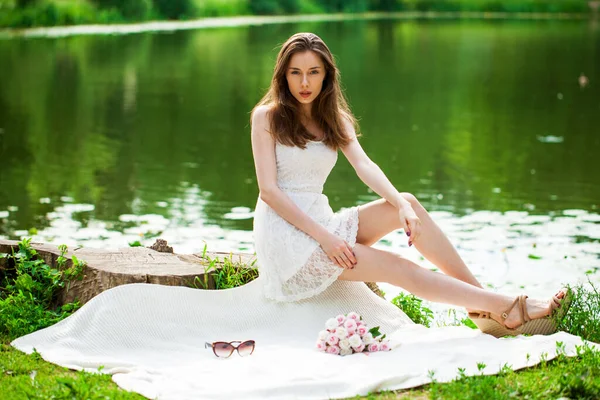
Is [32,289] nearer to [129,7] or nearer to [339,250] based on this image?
[339,250]

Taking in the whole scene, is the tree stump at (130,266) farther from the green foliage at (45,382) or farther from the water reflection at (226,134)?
the water reflection at (226,134)

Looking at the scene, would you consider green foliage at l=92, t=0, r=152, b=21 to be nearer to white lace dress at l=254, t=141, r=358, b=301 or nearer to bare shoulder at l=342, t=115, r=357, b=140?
bare shoulder at l=342, t=115, r=357, b=140

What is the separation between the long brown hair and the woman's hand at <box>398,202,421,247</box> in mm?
581

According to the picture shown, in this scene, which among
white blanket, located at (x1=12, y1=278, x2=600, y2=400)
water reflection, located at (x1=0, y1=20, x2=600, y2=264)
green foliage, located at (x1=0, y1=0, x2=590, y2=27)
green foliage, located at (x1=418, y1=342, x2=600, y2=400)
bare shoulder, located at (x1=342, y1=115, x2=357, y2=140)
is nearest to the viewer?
green foliage, located at (x1=418, y1=342, x2=600, y2=400)

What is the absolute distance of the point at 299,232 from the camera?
468cm

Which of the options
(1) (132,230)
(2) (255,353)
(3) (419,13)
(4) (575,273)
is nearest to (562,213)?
(4) (575,273)

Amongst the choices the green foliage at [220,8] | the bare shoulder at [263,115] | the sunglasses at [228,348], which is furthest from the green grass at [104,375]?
the green foliage at [220,8]

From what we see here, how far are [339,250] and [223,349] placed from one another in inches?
29.4

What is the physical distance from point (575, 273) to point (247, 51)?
20.0m

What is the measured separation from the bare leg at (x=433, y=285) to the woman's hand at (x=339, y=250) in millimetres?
47

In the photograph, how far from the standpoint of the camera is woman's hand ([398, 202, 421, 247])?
4.54 m

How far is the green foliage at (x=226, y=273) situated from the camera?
5.04m

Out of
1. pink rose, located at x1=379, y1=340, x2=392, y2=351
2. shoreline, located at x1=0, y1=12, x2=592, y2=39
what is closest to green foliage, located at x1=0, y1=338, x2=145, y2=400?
pink rose, located at x1=379, y1=340, x2=392, y2=351

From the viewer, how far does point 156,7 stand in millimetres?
39688
